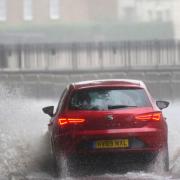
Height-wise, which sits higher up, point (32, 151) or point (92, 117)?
point (92, 117)

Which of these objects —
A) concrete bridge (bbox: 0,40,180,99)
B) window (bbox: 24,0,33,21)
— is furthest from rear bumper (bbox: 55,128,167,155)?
window (bbox: 24,0,33,21)

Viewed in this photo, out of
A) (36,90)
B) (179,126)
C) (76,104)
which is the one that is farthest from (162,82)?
(76,104)

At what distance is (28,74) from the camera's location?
30.2 metres

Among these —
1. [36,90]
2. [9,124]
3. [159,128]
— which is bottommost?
[36,90]

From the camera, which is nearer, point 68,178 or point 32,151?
point 68,178

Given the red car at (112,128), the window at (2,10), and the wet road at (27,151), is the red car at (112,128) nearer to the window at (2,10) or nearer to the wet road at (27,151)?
the wet road at (27,151)

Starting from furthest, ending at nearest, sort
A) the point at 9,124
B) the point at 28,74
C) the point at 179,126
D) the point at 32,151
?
1. the point at 28,74
2. the point at 179,126
3. the point at 9,124
4. the point at 32,151

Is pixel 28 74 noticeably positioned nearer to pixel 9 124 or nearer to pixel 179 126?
pixel 179 126

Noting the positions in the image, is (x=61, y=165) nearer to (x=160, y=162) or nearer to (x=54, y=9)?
(x=160, y=162)

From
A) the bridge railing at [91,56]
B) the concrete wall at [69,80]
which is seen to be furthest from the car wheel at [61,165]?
the bridge railing at [91,56]

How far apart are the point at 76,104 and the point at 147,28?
135 ft

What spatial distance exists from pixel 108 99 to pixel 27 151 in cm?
274

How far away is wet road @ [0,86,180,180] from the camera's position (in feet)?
28.3

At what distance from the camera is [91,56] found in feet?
131
